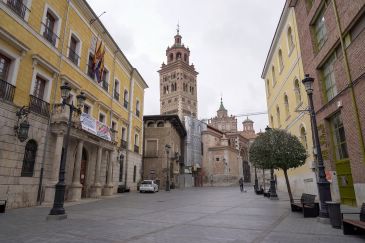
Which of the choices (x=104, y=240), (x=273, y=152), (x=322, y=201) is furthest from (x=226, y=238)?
(x=273, y=152)

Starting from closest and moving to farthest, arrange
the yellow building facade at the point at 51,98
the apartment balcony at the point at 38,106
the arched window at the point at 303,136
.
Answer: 1. the yellow building facade at the point at 51,98
2. the apartment balcony at the point at 38,106
3. the arched window at the point at 303,136

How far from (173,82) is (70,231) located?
72755mm

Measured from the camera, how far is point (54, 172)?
1380 cm

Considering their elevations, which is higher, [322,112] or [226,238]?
[322,112]

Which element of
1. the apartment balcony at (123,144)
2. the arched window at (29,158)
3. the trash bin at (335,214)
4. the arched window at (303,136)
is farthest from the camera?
the apartment balcony at (123,144)

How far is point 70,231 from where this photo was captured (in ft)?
22.1

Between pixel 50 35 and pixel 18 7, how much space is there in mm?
2596

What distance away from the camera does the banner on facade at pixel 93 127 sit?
16.1 meters

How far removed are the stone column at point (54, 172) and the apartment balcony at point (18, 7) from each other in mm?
6261

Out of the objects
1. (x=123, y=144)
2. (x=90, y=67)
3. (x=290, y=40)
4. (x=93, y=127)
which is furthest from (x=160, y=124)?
(x=290, y=40)

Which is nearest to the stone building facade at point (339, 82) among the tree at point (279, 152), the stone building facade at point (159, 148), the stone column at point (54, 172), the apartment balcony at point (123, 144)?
the tree at point (279, 152)

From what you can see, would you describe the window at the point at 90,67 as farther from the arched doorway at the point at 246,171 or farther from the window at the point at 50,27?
the arched doorway at the point at 246,171

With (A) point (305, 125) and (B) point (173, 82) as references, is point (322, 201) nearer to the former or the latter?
(A) point (305, 125)

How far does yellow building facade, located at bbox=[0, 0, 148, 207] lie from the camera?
11617 mm
